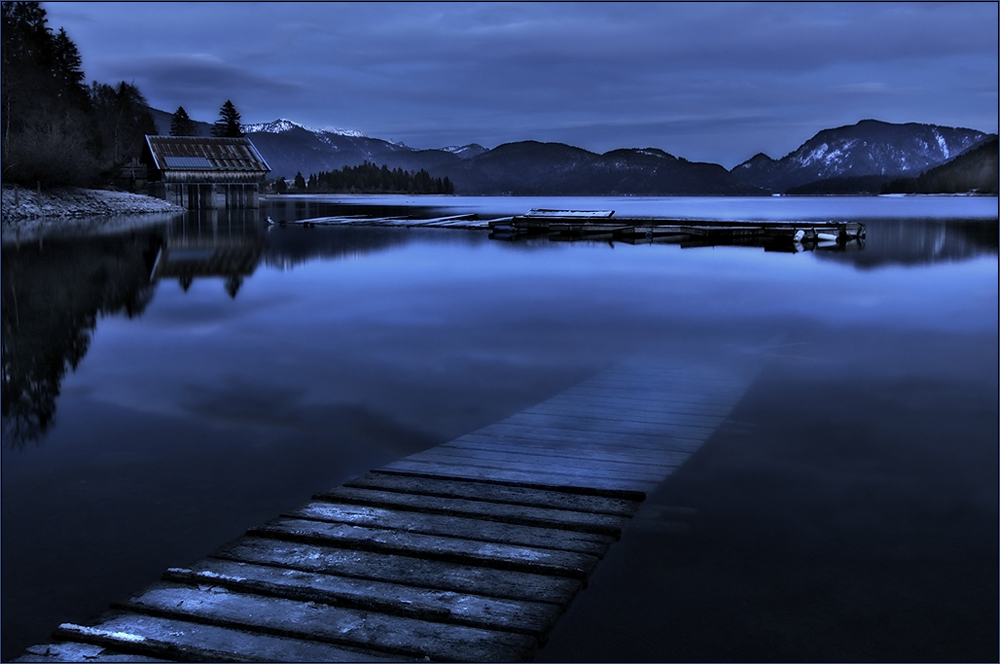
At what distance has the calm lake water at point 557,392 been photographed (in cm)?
597

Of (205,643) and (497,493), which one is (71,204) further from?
(205,643)

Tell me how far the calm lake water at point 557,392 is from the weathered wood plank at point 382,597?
233 mm

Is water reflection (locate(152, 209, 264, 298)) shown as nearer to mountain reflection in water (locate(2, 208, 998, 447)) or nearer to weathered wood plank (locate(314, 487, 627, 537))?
mountain reflection in water (locate(2, 208, 998, 447))

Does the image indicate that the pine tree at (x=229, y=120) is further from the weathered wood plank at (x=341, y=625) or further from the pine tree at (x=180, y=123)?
the weathered wood plank at (x=341, y=625)

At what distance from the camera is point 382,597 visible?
5.54 meters

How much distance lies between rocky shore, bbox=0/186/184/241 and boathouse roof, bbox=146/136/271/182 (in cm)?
492

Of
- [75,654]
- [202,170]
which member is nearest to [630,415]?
[75,654]

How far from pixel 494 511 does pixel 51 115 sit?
259 feet

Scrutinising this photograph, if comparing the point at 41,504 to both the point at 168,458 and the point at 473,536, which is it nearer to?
the point at 168,458

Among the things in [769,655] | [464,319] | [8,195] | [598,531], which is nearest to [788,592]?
[769,655]

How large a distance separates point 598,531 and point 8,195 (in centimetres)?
5997

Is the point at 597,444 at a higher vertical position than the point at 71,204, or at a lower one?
lower

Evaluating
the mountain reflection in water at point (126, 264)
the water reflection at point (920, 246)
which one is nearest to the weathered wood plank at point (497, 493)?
the mountain reflection in water at point (126, 264)

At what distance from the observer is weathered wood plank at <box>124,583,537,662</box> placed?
5.02 metres
